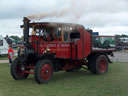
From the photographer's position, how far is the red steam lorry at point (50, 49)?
845 centimetres

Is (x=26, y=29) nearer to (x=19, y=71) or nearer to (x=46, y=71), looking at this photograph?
(x=46, y=71)

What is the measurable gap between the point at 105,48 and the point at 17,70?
433cm

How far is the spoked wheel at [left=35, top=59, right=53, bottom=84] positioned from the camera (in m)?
8.09

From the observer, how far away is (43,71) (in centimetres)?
830

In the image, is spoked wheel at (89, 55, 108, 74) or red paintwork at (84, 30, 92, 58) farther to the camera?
spoked wheel at (89, 55, 108, 74)

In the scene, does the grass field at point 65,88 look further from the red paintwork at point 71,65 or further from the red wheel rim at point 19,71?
the red paintwork at point 71,65

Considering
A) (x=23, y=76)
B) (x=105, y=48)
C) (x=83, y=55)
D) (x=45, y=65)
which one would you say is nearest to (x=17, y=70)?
(x=23, y=76)

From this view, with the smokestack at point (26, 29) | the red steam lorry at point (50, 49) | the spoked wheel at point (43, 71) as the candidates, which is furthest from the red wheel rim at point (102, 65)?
the smokestack at point (26, 29)

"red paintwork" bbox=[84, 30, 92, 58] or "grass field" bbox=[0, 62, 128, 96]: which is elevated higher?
"red paintwork" bbox=[84, 30, 92, 58]

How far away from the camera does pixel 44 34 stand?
29.8 feet

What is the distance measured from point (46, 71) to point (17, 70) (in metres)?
1.53

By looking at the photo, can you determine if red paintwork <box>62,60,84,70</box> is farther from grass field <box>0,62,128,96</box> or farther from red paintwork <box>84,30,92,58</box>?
grass field <box>0,62,128,96</box>

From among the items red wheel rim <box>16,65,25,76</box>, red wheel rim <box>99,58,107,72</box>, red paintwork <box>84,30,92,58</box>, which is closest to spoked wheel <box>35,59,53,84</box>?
red wheel rim <box>16,65,25,76</box>

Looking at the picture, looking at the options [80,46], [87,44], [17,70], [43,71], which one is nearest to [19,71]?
[17,70]
